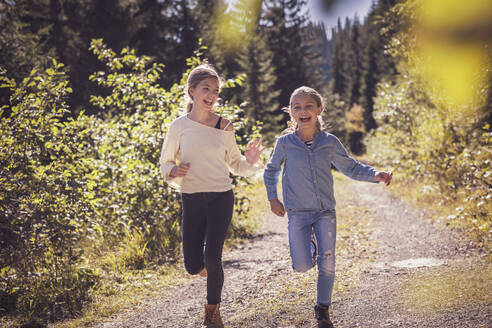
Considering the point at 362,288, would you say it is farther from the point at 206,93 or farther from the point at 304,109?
the point at 206,93

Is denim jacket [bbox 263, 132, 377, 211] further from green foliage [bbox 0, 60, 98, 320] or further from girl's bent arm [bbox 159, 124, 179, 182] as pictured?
green foliage [bbox 0, 60, 98, 320]

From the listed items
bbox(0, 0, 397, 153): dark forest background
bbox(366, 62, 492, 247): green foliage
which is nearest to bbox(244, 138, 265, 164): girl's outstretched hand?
bbox(366, 62, 492, 247): green foliage

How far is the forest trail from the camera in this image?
3836mm

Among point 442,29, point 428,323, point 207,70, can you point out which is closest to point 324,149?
point 207,70

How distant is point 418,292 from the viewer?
4.45 meters

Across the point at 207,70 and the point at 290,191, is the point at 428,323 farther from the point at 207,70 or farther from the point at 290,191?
the point at 207,70

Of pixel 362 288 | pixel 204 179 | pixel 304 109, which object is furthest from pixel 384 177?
pixel 362 288

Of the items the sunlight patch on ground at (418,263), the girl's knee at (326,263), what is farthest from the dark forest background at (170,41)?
the girl's knee at (326,263)

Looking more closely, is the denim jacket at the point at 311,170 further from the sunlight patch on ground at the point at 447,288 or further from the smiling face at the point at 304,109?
the sunlight patch on ground at the point at 447,288

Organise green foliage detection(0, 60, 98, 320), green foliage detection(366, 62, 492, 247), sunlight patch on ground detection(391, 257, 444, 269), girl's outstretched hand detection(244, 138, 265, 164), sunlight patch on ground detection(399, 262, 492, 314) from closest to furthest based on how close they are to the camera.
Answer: sunlight patch on ground detection(399, 262, 492, 314)
girl's outstretched hand detection(244, 138, 265, 164)
green foliage detection(0, 60, 98, 320)
sunlight patch on ground detection(391, 257, 444, 269)
green foliage detection(366, 62, 492, 247)

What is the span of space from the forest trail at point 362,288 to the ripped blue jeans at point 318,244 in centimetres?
43

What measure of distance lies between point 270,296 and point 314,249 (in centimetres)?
140

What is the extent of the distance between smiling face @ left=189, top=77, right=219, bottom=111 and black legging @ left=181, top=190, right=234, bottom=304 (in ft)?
2.78

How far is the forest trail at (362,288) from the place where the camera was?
12.6 feet
